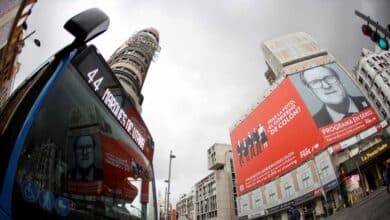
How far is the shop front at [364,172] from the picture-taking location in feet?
80.0

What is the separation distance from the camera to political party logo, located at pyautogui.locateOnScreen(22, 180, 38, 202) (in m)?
1.60

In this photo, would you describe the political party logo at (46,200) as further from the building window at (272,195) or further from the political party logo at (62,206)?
the building window at (272,195)

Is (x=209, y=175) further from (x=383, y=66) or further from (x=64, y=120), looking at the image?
(x=64, y=120)

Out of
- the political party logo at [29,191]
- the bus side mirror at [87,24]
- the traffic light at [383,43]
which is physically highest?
the traffic light at [383,43]

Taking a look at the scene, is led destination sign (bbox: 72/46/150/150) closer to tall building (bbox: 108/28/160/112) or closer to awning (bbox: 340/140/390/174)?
tall building (bbox: 108/28/160/112)

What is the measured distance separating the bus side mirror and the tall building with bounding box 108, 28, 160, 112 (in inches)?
953

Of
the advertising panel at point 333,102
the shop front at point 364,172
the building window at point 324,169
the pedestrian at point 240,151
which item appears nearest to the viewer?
the shop front at point 364,172

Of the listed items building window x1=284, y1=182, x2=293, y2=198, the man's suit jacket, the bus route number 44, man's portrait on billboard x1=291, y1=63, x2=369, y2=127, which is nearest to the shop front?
the man's suit jacket

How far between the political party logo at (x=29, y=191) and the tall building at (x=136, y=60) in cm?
2463

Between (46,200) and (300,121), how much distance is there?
127 feet

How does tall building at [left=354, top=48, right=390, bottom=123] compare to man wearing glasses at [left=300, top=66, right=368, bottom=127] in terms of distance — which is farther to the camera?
tall building at [left=354, top=48, right=390, bottom=123]

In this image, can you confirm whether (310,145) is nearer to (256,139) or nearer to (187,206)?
(256,139)

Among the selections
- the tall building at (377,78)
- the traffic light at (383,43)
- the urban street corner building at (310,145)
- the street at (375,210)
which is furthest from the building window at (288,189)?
the traffic light at (383,43)

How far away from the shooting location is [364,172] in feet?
86.5
